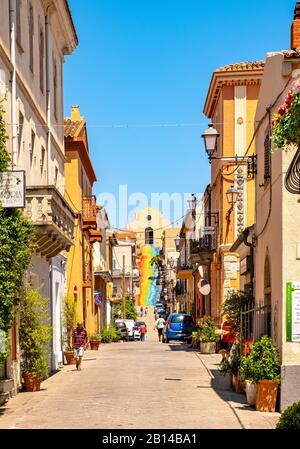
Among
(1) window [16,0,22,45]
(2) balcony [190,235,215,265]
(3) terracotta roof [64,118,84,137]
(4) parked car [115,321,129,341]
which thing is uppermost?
(3) terracotta roof [64,118,84,137]

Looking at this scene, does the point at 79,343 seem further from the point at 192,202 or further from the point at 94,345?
the point at 192,202

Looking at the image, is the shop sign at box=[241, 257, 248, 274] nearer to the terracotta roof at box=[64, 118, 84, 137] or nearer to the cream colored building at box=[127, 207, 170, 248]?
the terracotta roof at box=[64, 118, 84, 137]

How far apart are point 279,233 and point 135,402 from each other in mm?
4259

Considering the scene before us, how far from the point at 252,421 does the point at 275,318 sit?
272 cm

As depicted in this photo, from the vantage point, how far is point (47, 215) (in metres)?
20.0

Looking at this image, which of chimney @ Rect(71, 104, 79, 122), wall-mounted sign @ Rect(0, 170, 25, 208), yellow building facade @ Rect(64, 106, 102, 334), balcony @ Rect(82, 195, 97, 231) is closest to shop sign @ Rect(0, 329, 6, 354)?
wall-mounted sign @ Rect(0, 170, 25, 208)

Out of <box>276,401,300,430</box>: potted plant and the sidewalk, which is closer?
<box>276,401,300,430</box>: potted plant

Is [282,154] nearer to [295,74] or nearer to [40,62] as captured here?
[295,74]

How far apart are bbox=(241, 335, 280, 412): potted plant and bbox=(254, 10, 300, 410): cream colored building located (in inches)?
7.0

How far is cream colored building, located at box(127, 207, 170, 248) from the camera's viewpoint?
152m

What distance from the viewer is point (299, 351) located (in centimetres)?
1550

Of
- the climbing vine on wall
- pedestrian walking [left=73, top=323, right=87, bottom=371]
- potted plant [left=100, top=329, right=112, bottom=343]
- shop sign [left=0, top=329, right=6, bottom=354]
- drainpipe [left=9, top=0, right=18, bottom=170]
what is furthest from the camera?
potted plant [left=100, top=329, right=112, bottom=343]

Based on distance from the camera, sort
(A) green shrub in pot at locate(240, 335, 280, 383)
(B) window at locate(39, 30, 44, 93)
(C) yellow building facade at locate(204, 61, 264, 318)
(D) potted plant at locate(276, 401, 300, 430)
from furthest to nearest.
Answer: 1. (C) yellow building facade at locate(204, 61, 264, 318)
2. (B) window at locate(39, 30, 44, 93)
3. (A) green shrub in pot at locate(240, 335, 280, 383)
4. (D) potted plant at locate(276, 401, 300, 430)
